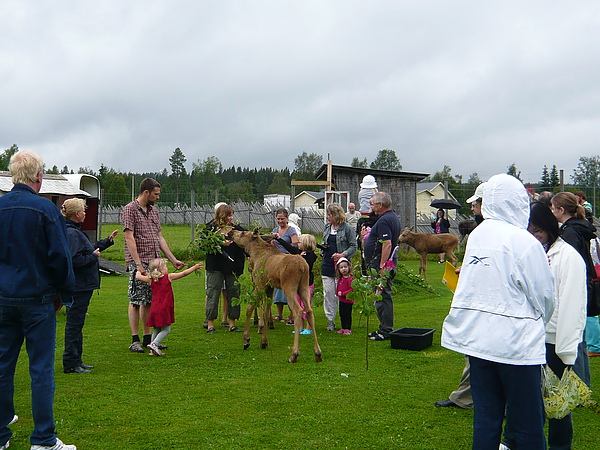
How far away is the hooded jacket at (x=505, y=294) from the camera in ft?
11.1

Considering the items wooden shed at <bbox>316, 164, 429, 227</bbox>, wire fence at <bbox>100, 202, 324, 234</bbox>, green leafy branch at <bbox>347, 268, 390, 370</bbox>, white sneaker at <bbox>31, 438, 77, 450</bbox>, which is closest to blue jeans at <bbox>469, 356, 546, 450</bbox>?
white sneaker at <bbox>31, 438, 77, 450</bbox>

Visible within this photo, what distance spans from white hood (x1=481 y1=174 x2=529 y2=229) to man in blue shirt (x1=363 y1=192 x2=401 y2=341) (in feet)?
15.8

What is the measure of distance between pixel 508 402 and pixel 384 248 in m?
5.16

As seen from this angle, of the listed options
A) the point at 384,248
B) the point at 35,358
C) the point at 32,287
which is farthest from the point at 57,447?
the point at 384,248

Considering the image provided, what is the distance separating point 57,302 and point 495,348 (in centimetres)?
365

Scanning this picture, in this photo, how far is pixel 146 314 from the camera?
7965 millimetres

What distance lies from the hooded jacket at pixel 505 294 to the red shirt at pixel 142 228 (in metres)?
5.21

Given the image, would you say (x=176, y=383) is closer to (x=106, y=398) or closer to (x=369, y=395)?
(x=106, y=398)

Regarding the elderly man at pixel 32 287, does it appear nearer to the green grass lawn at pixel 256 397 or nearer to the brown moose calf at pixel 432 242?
the green grass lawn at pixel 256 397

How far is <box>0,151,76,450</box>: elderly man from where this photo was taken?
439 centimetres

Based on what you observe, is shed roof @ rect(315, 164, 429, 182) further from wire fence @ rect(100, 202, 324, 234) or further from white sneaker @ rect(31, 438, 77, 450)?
white sneaker @ rect(31, 438, 77, 450)

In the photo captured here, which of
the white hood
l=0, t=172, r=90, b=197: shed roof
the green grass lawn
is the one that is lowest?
the green grass lawn

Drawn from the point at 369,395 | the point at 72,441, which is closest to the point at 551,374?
the point at 369,395

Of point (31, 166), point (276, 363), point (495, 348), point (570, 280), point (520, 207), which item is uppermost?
point (31, 166)
